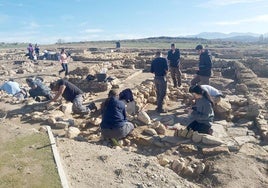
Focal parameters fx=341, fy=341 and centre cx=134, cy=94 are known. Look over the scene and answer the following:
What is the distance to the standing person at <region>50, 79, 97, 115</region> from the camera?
9.48 metres

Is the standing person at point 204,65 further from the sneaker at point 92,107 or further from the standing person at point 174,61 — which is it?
the sneaker at point 92,107

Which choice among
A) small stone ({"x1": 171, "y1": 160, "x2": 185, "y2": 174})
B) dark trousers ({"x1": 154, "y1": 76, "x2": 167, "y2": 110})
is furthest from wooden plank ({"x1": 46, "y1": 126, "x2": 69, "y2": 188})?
dark trousers ({"x1": 154, "y1": 76, "x2": 167, "y2": 110})

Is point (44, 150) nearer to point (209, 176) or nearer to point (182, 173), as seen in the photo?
point (182, 173)

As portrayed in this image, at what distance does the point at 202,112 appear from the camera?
7.32 meters

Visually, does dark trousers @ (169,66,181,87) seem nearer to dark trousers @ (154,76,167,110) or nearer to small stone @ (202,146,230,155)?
dark trousers @ (154,76,167,110)

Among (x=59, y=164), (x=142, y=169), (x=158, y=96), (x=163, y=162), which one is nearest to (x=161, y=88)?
(x=158, y=96)

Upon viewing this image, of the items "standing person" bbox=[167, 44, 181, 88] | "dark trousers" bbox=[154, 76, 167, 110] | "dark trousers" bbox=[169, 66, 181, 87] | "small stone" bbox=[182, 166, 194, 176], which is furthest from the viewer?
"dark trousers" bbox=[169, 66, 181, 87]

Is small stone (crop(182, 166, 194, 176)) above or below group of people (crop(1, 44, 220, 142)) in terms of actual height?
below

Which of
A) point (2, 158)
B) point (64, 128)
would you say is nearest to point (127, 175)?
point (2, 158)

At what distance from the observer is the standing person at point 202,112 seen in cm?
732

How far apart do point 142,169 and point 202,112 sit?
2381mm

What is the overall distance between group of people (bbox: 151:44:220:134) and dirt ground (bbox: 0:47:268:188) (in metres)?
1.01

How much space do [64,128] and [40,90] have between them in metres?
3.67

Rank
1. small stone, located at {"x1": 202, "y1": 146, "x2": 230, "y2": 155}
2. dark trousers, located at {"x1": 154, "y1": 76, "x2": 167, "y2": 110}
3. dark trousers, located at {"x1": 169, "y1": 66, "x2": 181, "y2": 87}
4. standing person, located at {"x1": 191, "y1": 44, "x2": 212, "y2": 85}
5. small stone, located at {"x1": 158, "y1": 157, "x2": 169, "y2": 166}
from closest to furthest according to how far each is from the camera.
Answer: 1. small stone, located at {"x1": 158, "y1": 157, "x2": 169, "y2": 166}
2. small stone, located at {"x1": 202, "y1": 146, "x2": 230, "y2": 155}
3. dark trousers, located at {"x1": 154, "y1": 76, "x2": 167, "y2": 110}
4. standing person, located at {"x1": 191, "y1": 44, "x2": 212, "y2": 85}
5. dark trousers, located at {"x1": 169, "y1": 66, "x2": 181, "y2": 87}
